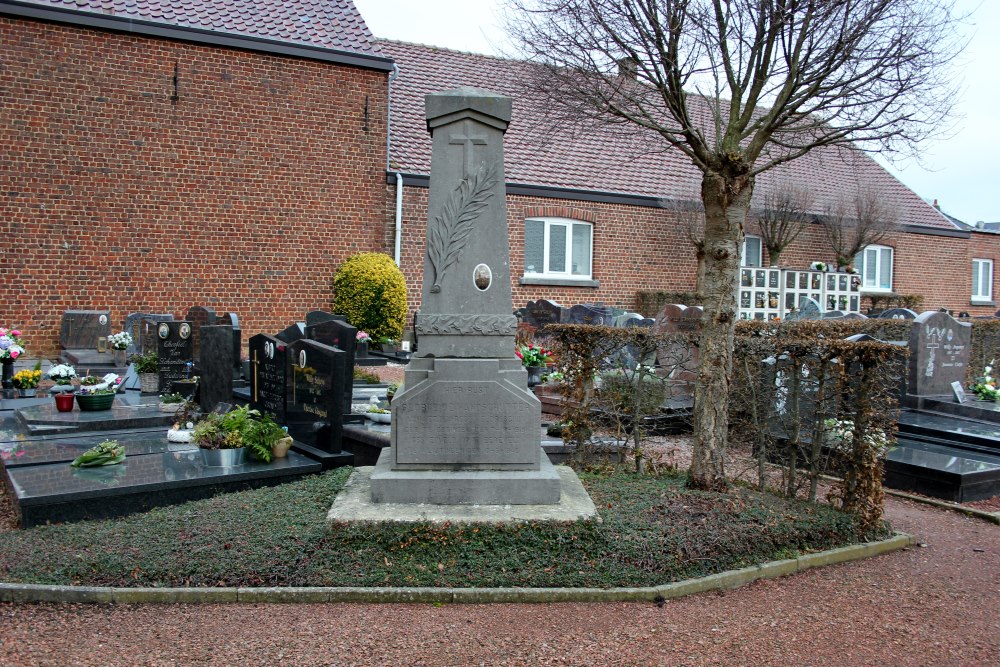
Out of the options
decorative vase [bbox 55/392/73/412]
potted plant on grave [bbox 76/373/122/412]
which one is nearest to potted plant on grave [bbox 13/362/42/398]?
potted plant on grave [bbox 76/373/122/412]

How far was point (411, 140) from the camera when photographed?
61.2ft

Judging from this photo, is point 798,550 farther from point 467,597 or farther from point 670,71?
point 670,71

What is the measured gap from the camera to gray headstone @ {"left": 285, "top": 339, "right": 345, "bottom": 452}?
24.0ft

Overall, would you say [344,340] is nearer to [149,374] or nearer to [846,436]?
[149,374]

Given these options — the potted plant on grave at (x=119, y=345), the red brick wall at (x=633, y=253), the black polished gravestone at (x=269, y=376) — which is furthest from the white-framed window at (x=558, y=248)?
the black polished gravestone at (x=269, y=376)

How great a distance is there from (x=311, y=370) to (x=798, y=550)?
14.9 ft

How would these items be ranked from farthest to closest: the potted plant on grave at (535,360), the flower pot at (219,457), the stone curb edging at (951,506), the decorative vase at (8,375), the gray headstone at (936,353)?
the potted plant on grave at (535,360) → the decorative vase at (8,375) → the gray headstone at (936,353) → the stone curb edging at (951,506) → the flower pot at (219,457)

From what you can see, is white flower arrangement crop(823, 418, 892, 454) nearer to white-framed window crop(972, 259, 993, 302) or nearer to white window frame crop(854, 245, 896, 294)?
white window frame crop(854, 245, 896, 294)

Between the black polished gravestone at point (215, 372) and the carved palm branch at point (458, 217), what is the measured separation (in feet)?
13.6

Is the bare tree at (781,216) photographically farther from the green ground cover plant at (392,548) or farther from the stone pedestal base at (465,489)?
the stone pedestal base at (465,489)

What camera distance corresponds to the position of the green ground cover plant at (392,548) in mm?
4793

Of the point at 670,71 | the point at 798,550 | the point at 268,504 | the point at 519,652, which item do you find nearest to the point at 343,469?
the point at 268,504

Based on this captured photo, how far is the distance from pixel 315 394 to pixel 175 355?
160 inches

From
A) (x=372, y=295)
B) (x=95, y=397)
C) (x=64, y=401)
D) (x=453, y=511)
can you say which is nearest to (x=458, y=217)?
(x=453, y=511)
